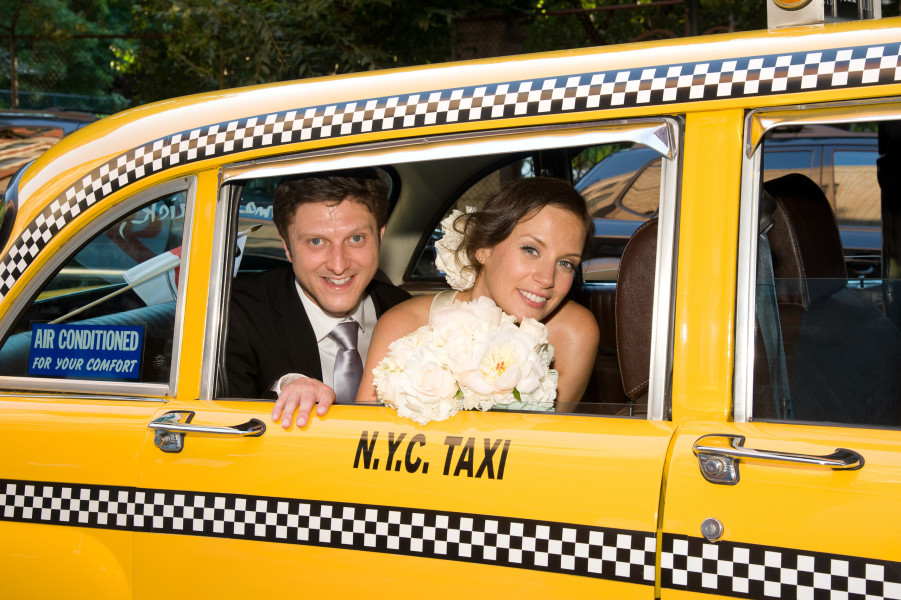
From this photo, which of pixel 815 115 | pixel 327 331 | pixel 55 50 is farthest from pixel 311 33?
pixel 55 50

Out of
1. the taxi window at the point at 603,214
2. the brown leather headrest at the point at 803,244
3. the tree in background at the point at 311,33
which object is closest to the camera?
the brown leather headrest at the point at 803,244

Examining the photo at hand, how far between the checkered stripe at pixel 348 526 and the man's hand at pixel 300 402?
0.17 meters

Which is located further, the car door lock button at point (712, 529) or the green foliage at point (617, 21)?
the green foliage at point (617, 21)

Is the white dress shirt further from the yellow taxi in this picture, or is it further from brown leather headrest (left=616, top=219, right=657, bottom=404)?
brown leather headrest (left=616, top=219, right=657, bottom=404)

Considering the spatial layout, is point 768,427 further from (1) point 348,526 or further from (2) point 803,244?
(1) point 348,526

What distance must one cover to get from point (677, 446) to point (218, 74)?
5813 mm

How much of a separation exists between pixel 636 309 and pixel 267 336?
3.24 ft

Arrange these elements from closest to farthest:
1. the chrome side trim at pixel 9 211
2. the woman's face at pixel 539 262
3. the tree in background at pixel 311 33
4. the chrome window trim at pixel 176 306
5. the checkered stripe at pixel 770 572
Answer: the checkered stripe at pixel 770 572 < the chrome window trim at pixel 176 306 < the chrome side trim at pixel 9 211 < the woman's face at pixel 539 262 < the tree in background at pixel 311 33

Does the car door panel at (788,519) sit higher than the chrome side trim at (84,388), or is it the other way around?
the chrome side trim at (84,388)

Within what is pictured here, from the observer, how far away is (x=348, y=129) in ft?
6.07

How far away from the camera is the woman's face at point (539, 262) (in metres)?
2.32

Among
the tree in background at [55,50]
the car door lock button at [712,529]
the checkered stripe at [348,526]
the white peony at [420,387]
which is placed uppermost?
the tree in background at [55,50]

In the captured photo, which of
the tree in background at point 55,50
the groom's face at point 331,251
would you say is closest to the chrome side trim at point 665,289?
the groom's face at point 331,251

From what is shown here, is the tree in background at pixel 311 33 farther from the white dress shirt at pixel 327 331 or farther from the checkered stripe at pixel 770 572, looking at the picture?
the checkered stripe at pixel 770 572
